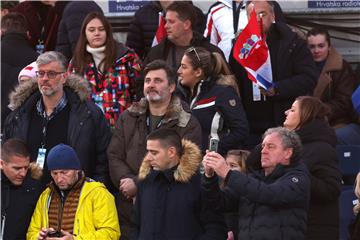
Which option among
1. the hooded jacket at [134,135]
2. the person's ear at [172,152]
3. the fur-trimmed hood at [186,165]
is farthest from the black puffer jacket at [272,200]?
the hooded jacket at [134,135]

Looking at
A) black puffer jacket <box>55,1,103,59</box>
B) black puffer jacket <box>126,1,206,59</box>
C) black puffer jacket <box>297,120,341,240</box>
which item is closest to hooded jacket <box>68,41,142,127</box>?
black puffer jacket <box>55,1,103,59</box>

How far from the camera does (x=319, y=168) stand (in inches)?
360

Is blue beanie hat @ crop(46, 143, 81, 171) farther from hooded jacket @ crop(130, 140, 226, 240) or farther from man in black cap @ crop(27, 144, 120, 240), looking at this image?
hooded jacket @ crop(130, 140, 226, 240)

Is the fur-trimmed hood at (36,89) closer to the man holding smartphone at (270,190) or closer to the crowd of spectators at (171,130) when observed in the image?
the crowd of spectators at (171,130)

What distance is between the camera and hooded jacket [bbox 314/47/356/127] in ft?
37.8

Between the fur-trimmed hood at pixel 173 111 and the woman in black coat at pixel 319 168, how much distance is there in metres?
0.73

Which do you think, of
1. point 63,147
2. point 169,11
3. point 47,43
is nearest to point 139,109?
point 63,147

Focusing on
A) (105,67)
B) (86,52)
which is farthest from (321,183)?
(86,52)

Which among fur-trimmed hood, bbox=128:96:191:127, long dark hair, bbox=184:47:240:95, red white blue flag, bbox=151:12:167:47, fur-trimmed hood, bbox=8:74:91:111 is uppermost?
red white blue flag, bbox=151:12:167:47

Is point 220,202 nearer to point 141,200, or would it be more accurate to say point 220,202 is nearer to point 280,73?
Answer: point 141,200

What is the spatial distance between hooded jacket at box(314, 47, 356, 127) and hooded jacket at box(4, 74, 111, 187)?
2.69 m

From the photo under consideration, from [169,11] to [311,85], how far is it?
62.2 inches

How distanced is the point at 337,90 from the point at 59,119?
318 cm

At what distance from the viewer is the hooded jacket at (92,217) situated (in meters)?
8.99
